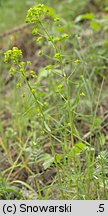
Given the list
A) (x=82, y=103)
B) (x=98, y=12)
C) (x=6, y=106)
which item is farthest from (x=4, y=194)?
(x=98, y=12)

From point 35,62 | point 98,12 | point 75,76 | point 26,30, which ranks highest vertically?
point 98,12

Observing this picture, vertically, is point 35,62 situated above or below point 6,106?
above

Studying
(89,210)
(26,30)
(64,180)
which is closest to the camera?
(89,210)

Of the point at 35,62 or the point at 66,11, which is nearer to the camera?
the point at 35,62

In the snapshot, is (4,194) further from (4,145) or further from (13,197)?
(4,145)

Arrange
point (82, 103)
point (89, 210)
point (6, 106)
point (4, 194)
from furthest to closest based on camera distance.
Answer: point (6, 106) < point (82, 103) < point (4, 194) < point (89, 210)

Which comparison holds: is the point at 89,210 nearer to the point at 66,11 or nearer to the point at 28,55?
the point at 28,55
